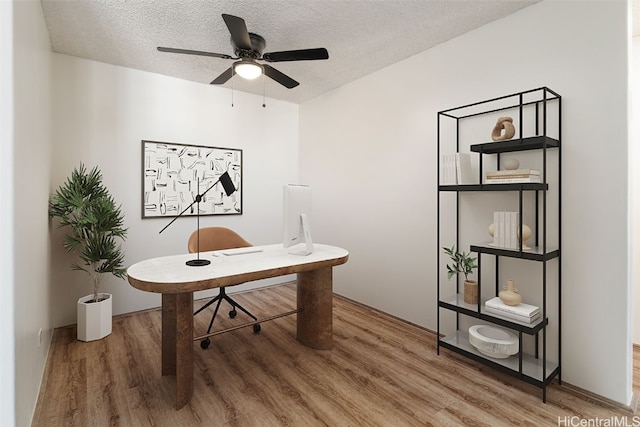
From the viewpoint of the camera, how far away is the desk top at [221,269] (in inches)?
71.6

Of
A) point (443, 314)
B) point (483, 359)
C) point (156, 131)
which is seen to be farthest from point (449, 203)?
point (156, 131)

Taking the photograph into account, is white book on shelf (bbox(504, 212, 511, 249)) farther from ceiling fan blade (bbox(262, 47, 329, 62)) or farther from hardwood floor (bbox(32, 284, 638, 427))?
ceiling fan blade (bbox(262, 47, 329, 62))

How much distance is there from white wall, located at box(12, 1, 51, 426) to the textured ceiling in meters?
0.38

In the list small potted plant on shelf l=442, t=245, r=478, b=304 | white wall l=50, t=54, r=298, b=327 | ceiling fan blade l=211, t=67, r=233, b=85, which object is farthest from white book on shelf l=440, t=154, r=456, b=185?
white wall l=50, t=54, r=298, b=327

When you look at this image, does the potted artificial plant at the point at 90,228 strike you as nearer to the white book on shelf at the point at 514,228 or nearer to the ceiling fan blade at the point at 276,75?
the ceiling fan blade at the point at 276,75

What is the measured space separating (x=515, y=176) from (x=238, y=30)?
209 cm

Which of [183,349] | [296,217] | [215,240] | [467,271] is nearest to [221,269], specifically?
[183,349]

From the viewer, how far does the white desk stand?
1.90m

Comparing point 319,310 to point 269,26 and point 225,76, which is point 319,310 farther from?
point 269,26

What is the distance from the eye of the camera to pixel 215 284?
1929 mm

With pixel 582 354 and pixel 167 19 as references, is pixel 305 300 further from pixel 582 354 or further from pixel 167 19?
pixel 167 19

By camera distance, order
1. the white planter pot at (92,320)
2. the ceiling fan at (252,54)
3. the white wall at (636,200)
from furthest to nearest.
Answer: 1. the white planter pot at (92,320)
2. the white wall at (636,200)
3. the ceiling fan at (252,54)

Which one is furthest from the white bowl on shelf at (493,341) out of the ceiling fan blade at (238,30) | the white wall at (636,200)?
the ceiling fan blade at (238,30)

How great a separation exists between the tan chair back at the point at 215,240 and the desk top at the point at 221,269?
0.76 m
